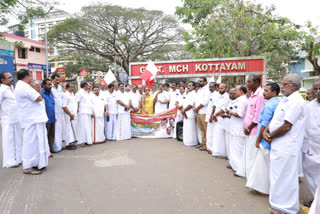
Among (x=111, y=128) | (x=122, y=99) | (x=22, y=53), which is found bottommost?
(x=111, y=128)

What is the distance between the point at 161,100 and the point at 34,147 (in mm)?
4855

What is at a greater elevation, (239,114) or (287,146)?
(239,114)

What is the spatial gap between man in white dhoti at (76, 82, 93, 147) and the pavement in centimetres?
122

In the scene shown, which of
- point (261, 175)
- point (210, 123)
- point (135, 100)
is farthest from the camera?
point (135, 100)

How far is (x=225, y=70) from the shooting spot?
12.4 m

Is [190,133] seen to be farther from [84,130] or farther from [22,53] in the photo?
[22,53]

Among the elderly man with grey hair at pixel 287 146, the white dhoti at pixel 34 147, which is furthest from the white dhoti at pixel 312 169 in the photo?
the white dhoti at pixel 34 147

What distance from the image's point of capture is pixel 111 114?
8.16m

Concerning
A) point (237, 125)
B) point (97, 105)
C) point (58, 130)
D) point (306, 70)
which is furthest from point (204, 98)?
point (306, 70)

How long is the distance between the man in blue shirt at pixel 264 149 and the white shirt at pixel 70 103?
508 cm

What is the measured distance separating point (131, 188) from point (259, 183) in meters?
1.95

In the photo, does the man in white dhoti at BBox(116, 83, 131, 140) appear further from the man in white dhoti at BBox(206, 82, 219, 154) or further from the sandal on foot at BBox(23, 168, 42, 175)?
the sandal on foot at BBox(23, 168, 42, 175)

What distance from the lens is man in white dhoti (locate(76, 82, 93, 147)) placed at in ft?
23.9

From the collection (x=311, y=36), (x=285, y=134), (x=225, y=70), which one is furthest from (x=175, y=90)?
(x=311, y=36)
